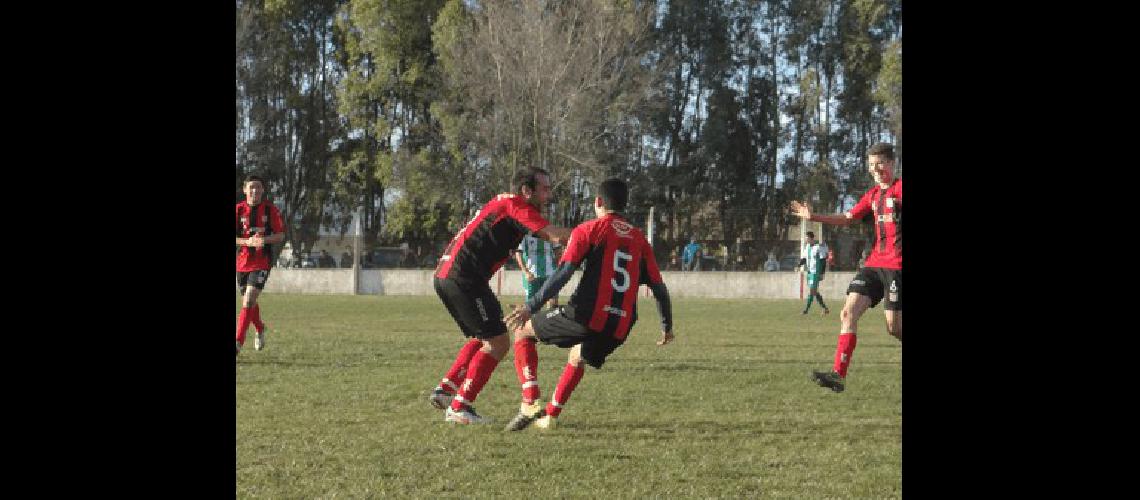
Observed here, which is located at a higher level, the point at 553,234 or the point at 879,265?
the point at 553,234

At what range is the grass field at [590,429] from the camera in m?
5.44

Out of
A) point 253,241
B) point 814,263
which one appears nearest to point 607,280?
point 253,241

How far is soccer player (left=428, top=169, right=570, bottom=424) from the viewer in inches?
298

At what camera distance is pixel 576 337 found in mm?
7254

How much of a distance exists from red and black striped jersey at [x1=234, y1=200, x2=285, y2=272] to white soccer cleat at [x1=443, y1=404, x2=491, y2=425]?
17.6 feet

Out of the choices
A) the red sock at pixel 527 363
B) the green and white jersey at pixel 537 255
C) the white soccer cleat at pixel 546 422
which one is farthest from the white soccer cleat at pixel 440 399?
the green and white jersey at pixel 537 255

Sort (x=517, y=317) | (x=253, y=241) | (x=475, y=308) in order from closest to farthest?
(x=517, y=317)
(x=475, y=308)
(x=253, y=241)

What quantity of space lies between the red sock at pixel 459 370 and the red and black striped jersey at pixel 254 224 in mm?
4672

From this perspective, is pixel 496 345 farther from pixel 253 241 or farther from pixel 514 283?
pixel 514 283

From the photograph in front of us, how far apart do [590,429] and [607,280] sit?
3.20 feet

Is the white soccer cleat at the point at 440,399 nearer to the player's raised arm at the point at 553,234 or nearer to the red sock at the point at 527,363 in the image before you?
the red sock at the point at 527,363

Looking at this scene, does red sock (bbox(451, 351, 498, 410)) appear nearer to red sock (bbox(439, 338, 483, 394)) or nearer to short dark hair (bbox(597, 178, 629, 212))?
red sock (bbox(439, 338, 483, 394))
